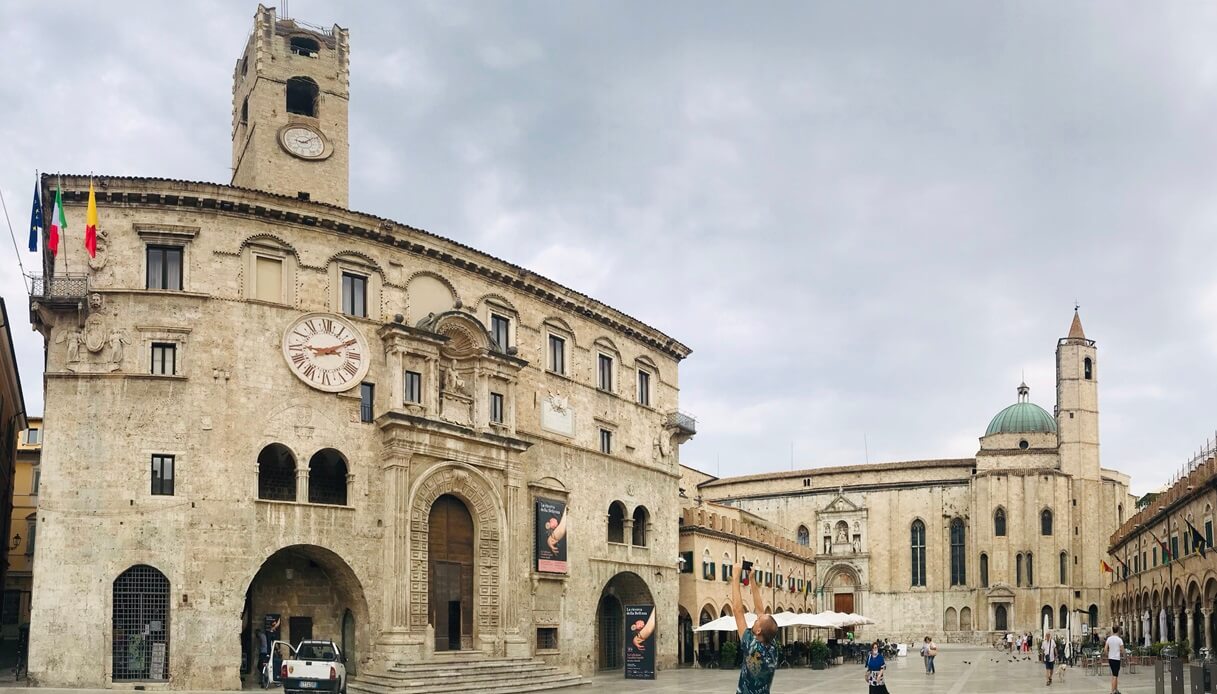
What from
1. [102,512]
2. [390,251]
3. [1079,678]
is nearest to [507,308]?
[390,251]

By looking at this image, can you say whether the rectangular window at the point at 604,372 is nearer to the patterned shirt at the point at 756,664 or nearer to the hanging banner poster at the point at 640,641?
the hanging banner poster at the point at 640,641

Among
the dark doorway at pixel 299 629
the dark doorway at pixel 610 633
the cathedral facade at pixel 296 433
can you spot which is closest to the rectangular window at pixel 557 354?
the cathedral facade at pixel 296 433

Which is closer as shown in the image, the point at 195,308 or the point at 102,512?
the point at 102,512

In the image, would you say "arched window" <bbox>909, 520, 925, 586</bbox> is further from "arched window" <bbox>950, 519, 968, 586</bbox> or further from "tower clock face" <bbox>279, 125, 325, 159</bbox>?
"tower clock face" <bbox>279, 125, 325, 159</bbox>

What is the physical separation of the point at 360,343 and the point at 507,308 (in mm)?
7390

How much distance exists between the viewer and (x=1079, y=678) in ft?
143

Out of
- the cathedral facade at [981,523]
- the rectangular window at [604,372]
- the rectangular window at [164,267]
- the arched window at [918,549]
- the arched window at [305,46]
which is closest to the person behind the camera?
the rectangular window at [164,267]

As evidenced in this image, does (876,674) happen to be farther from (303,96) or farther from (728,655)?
(303,96)

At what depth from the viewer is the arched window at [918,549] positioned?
323 ft

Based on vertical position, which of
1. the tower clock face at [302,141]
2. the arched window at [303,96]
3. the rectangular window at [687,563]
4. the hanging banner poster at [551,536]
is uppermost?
the arched window at [303,96]

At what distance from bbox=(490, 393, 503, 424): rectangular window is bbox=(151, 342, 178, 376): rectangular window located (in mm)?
11306

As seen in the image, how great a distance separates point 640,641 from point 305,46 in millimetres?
24900

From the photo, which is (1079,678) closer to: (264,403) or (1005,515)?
(264,403)

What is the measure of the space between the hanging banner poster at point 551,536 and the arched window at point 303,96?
54.6 ft
